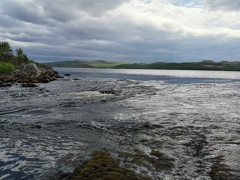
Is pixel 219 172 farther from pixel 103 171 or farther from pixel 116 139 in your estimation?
pixel 116 139

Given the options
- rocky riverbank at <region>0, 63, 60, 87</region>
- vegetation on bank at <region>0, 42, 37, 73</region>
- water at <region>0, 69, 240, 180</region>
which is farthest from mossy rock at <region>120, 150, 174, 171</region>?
vegetation on bank at <region>0, 42, 37, 73</region>

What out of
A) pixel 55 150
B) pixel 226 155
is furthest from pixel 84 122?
pixel 226 155

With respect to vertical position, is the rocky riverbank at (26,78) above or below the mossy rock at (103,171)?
above

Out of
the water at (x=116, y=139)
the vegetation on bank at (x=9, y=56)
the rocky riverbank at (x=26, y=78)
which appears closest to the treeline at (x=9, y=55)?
the vegetation on bank at (x=9, y=56)

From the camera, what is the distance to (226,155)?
8953 mm

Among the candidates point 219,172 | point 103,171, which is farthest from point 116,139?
point 219,172

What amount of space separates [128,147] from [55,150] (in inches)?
149

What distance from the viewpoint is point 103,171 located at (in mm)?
7039

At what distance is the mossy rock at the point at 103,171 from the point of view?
660 cm

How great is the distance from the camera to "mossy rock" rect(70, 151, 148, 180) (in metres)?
6.60

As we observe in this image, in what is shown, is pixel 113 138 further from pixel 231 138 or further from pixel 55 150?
pixel 231 138

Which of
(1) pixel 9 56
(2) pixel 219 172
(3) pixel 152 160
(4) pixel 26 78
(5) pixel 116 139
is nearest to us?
(2) pixel 219 172

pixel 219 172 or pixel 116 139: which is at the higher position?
pixel 219 172

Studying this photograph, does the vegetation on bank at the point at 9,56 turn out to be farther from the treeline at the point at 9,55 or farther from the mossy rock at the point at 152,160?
the mossy rock at the point at 152,160
